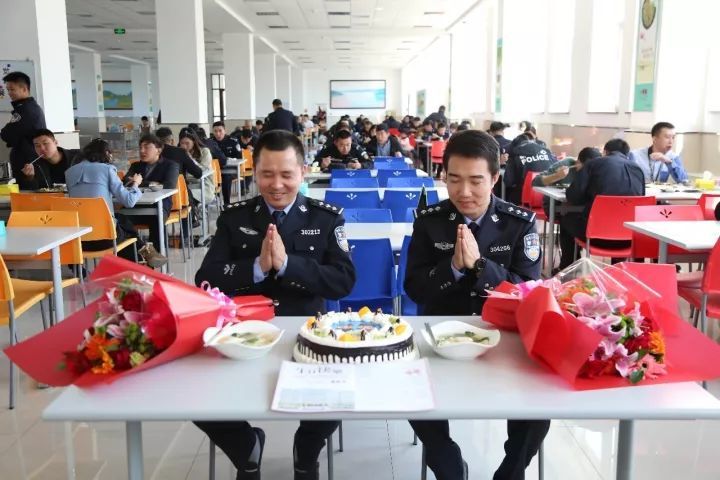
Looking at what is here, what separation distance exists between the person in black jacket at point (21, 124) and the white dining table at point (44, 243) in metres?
2.22

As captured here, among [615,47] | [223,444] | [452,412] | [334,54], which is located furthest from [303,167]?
[334,54]

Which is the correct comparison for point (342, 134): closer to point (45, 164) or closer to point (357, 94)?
point (45, 164)

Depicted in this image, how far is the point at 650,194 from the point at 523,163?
197 cm

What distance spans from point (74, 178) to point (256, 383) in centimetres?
399

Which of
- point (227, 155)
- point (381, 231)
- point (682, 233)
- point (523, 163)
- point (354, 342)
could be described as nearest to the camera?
point (354, 342)

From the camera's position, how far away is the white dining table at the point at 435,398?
127cm

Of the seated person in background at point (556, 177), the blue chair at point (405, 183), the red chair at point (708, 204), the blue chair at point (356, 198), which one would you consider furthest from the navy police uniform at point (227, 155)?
the red chair at point (708, 204)

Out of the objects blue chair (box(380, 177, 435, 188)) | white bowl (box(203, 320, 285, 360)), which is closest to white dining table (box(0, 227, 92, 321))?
white bowl (box(203, 320, 285, 360))

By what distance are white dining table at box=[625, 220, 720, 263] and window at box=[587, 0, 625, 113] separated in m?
5.21

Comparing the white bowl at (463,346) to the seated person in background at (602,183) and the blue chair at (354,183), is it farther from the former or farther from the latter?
the blue chair at (354,183)

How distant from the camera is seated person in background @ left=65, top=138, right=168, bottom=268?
4.86 metres

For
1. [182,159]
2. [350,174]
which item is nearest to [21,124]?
[182,159]

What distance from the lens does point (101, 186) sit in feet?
16.0

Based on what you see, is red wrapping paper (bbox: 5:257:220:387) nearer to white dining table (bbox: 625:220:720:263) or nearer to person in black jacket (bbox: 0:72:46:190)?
white dining table (bbox: 625:220:720:263)
